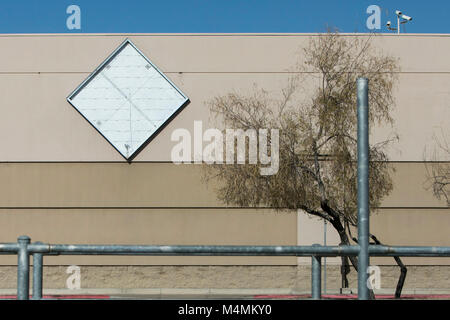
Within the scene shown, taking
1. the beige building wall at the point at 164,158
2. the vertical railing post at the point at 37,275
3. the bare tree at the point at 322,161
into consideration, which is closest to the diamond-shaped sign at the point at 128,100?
the beige building wall at the point at 164,158

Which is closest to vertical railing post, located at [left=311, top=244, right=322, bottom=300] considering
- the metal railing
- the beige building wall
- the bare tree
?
the metal railing

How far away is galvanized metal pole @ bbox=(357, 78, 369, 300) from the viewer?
507 centimetres

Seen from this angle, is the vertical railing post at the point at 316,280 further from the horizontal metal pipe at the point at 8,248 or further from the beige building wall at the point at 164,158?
the beige building wall at the point at 164,158

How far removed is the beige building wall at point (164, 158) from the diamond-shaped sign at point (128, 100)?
0.27 metres

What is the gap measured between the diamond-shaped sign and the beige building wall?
10.5 inches

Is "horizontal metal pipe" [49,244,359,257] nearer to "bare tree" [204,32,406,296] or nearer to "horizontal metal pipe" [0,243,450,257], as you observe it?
"horizontal metal pipe" [0,243,450,257]

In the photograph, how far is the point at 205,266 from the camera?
22938mm

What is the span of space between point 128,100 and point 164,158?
2.43m

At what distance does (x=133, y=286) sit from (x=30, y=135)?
6487 millimetres

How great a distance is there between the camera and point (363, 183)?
5074 millimetres

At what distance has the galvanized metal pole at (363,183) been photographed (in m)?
5.07
